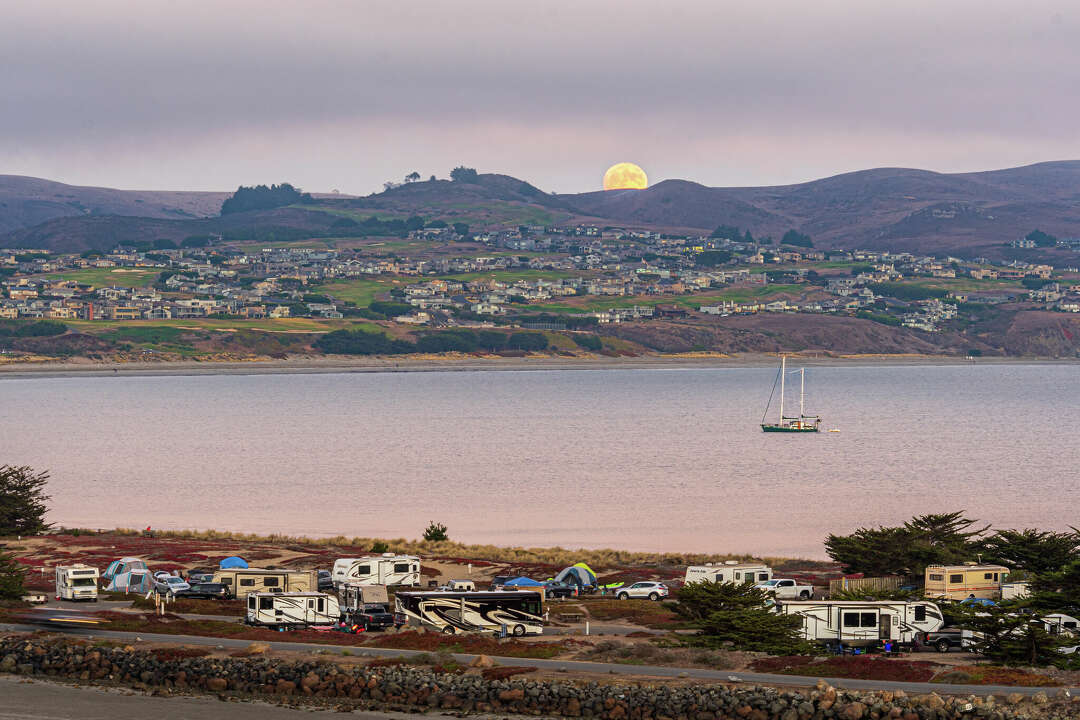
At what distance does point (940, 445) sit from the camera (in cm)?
11762

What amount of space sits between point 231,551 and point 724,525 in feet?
86.2

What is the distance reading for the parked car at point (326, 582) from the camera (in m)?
39.2

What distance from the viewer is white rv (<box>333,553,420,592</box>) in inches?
1542

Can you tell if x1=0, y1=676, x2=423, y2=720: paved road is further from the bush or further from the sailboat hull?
the sailboat hull

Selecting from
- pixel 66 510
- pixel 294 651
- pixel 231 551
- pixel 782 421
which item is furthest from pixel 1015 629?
pixel 782 421

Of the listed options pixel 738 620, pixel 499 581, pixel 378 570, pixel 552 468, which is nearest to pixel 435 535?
pixel 499 581

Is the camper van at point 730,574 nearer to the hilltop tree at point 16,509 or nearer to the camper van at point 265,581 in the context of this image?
the camper van at point 265,581

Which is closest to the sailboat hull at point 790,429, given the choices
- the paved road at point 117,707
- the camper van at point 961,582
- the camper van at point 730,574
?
the camper van at point 730,574

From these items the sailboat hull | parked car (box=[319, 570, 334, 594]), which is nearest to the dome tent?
parked car (box=[319, 570, 334, 594])

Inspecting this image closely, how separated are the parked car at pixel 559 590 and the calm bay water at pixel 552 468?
1763 cm

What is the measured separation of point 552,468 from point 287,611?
2431 inches

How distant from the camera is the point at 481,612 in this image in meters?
33.0

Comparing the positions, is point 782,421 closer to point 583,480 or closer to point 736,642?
point 583,480

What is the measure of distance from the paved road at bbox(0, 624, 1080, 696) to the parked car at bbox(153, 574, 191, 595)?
15.9 ft
